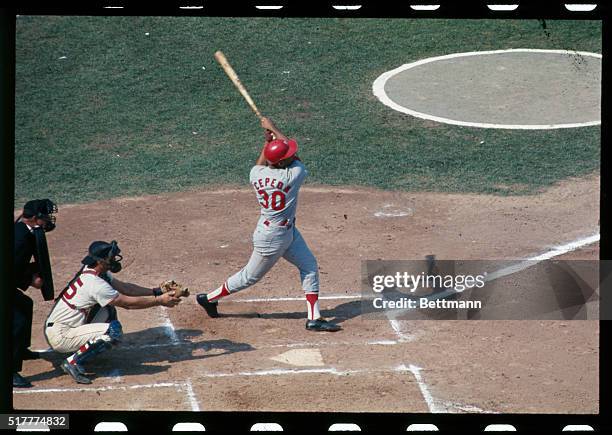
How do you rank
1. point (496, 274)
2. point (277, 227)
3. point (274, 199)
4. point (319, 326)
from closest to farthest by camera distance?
1. point (274, 199)
2. point (277, 227)
3. point (319, 326)
4. point (496, 274)

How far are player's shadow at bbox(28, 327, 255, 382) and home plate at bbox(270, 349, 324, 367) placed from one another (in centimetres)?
36

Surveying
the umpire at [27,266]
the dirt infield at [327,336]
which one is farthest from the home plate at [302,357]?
the umpire at [27,266]

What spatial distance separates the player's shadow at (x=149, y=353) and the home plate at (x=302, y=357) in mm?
360

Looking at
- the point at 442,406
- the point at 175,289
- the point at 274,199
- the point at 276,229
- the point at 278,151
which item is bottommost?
the point at 442,406

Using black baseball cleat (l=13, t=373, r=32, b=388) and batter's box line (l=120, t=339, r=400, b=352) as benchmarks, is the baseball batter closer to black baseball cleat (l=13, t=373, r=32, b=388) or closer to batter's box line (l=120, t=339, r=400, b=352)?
batter's box line (l=120, t=339, r=400, b=352)

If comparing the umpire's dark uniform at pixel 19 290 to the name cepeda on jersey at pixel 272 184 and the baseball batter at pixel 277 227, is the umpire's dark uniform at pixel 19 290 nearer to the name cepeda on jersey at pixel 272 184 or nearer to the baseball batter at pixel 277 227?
the baseball batter at pixel 277 227

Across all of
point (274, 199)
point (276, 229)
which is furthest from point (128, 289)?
point (274, 199)

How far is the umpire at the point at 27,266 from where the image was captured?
10281 mm

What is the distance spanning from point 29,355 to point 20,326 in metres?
0.49

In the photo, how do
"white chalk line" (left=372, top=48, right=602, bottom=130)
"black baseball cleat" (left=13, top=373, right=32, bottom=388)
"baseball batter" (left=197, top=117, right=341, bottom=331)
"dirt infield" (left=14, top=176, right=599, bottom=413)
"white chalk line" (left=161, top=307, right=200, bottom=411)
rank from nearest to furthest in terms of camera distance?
"white chalk line" (left=161, top=307, right=200, bottom=411), "dirt infield" (left=14, top=176, right=599, bottom=413), "black baseball cleat" (left=13, top=373, right=32, bottom=388), "baseball batter" (left=197, top=117, right=341, bottom=331), "white chalk line" (left=372, top=48, right=602, bottom=130)

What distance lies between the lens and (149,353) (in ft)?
35.4

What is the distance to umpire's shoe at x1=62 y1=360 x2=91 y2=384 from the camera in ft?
33.4

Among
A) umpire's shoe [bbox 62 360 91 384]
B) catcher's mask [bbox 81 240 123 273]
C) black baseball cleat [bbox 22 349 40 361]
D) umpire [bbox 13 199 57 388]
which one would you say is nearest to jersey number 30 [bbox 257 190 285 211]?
catcher's mask [bbox 81 240 123 273]

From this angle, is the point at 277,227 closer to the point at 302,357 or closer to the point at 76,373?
the point at 302,357
